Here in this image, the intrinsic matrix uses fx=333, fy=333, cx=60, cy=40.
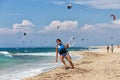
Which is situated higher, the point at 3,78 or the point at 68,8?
the point at 68,8

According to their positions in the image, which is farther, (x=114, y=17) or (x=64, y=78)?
(x=114, y=17)

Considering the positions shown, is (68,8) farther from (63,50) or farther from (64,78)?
(64,78)

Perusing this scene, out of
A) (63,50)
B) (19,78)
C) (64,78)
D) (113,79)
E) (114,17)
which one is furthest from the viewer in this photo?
(114,17)

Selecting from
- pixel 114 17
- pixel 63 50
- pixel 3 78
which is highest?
pixel 114 17

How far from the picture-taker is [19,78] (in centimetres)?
1688

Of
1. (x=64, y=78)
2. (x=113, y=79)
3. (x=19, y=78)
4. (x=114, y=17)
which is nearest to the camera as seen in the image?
(x=113, y=79)

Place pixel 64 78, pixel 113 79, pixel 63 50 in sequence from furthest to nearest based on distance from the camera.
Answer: pixel 63 50 < pixel 64 78 < pixel 113 79

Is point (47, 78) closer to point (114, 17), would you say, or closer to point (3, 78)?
point (3, 78)

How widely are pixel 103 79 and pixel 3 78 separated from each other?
5533 mm

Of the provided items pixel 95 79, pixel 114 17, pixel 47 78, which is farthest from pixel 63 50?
pixel 114 17

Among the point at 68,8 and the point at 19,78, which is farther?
the point at 68,8

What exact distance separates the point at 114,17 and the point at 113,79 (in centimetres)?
871

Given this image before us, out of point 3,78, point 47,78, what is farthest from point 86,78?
point 3,78

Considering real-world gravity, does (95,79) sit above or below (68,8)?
below
